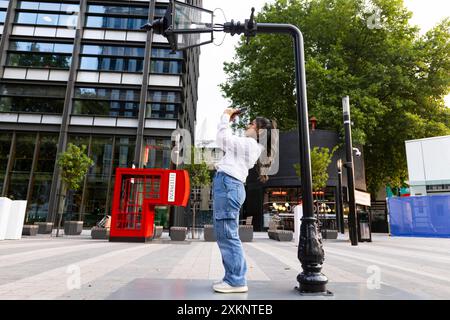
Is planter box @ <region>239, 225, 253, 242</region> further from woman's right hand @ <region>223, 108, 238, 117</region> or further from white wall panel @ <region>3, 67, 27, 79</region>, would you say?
white wall panel @ <region>3, 67, 27, 79</region>

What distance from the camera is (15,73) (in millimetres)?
23172

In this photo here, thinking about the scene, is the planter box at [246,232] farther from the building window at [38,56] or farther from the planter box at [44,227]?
the building window at [38,56]

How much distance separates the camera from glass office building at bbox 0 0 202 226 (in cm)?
2169

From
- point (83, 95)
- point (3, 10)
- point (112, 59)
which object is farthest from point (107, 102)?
point (3, 10)

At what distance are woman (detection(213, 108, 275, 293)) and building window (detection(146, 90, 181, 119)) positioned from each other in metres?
19.9

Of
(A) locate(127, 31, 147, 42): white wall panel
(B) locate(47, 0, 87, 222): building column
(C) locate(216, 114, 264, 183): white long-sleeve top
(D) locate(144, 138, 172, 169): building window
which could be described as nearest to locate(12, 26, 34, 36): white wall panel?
(B) locate(47, 0, 87, 222): building column

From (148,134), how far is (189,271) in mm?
18570

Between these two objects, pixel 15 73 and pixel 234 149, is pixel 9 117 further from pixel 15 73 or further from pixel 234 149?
pixel 234 149

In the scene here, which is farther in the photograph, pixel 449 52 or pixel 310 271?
pixel 449 52

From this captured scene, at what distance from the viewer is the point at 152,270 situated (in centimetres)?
492
